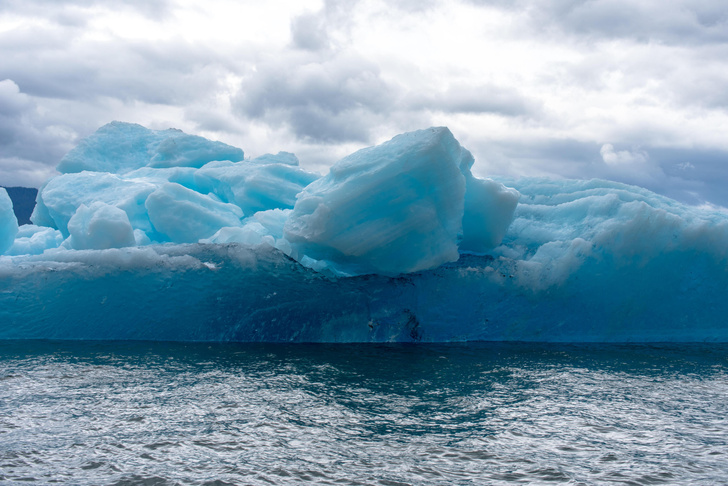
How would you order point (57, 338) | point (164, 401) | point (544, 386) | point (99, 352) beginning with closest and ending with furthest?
1. point (164, 401)
2. point (544, 386)
3. point (99, 352)
4. point (57, 338)

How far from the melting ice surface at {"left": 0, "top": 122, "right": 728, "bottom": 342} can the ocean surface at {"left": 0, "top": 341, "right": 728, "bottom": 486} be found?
88cm

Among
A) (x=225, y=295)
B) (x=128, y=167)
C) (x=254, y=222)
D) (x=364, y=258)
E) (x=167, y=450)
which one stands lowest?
(x=167, y=450)

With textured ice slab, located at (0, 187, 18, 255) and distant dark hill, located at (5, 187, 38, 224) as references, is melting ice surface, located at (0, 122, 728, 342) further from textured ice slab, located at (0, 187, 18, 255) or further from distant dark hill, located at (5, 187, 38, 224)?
distant dark hill, located at (5, 187, 38, 224)

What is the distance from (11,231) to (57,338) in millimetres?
3495

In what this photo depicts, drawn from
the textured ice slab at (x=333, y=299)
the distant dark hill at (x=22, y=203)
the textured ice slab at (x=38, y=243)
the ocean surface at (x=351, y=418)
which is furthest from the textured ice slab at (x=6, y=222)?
the distant dark hill at (x=22, y=203)

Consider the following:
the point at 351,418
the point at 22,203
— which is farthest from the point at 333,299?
the point at 22,203

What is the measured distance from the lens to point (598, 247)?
8172mm

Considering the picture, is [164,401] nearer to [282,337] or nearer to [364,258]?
[282,337]

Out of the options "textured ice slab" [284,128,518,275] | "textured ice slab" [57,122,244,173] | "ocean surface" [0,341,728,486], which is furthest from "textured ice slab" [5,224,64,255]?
"textured ice slab" [284,128,518,275]

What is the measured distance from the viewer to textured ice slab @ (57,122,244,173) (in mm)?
12156

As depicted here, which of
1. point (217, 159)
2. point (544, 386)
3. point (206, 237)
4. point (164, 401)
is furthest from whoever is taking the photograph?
point (217, 159)

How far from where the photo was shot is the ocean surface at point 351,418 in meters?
3.45

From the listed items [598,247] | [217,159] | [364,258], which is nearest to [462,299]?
[364,258]

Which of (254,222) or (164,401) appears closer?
(164,401)
